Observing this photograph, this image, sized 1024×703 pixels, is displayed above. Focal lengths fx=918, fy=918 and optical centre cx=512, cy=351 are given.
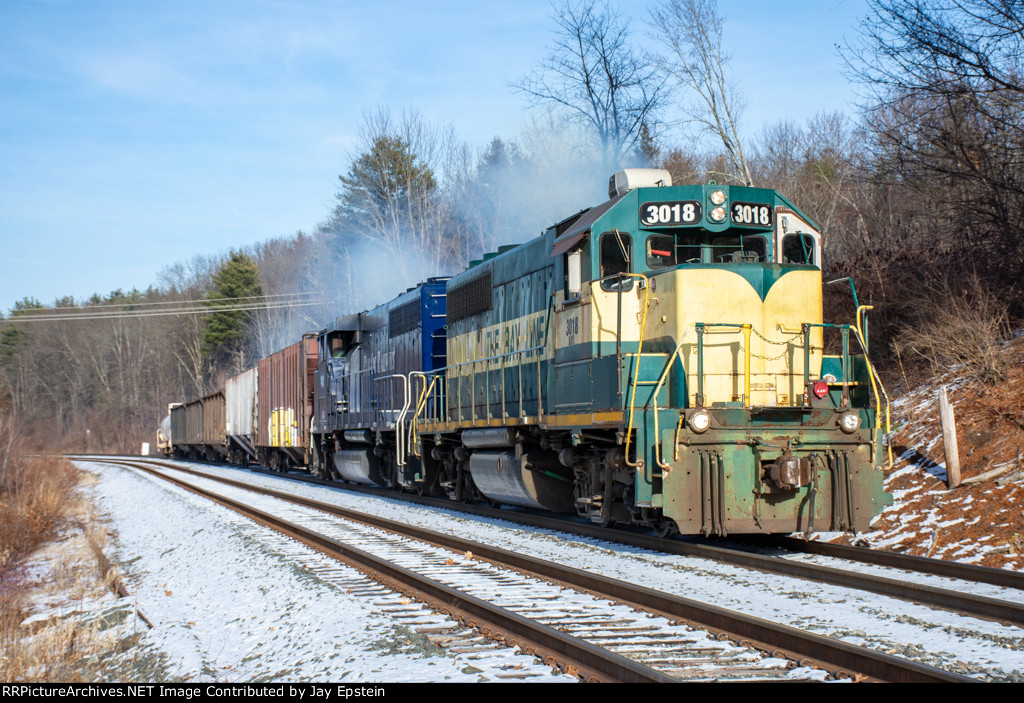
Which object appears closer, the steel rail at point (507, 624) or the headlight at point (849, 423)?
the steel rail at point (507, 624)

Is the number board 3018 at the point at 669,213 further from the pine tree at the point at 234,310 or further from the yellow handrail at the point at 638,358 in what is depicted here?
the pine tree at the point at 234,310

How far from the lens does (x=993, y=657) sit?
16.7 ft

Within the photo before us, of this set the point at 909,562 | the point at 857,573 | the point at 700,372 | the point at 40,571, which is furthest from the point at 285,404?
the point at 857,573

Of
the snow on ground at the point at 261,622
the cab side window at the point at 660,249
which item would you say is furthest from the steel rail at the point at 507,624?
the cab side window at the point at 660,249

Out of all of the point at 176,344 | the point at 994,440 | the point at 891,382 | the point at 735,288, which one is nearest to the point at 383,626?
→ the point at 735,288

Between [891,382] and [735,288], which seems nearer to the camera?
[735,288]

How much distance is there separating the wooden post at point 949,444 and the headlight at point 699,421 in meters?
3.63

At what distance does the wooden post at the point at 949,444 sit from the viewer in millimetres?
10375

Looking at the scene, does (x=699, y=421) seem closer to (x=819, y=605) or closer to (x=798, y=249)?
(x=819, y=605)

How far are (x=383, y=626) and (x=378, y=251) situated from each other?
3653 cm

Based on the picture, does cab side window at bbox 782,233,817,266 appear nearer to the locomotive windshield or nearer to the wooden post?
the locomotive windshield

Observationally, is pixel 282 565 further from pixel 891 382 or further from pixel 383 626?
pixel 891 382

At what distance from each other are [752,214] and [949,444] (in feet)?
11.9

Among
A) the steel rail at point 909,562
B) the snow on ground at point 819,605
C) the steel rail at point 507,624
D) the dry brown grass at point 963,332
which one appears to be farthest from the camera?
the dry brown grass at point 963,332
